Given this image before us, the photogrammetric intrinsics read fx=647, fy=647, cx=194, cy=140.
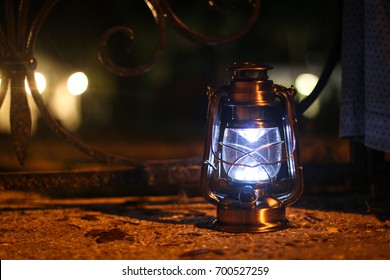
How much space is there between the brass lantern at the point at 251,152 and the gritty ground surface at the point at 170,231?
11 centimetres

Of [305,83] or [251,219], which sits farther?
[305,83]

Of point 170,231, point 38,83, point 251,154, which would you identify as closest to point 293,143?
point 251,154

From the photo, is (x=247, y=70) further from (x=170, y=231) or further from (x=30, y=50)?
(x=30, y=50)

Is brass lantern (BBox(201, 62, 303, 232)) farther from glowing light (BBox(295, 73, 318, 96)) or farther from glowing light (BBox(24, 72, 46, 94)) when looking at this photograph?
glowing light (BBox(295, 73, 318, 96))

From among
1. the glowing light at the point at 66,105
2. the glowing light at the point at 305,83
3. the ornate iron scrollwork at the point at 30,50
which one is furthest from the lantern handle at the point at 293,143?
the glowing light at the point at 305,83

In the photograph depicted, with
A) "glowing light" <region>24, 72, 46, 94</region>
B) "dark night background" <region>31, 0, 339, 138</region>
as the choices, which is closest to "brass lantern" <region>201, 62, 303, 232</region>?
"glowing light" <region>24, 72, 46, 94</region>

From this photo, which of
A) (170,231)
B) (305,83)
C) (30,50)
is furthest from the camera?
(305,83)

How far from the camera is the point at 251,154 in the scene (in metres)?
3.10

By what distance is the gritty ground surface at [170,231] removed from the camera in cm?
279

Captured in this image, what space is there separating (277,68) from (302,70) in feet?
1.96

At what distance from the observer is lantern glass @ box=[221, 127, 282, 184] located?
3107mm

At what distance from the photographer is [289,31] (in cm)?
1213

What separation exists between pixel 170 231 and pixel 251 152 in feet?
1.90

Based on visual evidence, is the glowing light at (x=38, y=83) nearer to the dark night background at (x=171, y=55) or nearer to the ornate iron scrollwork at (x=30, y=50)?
the ornate iron scrollwork at (x=30, y=50)
